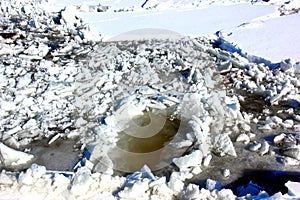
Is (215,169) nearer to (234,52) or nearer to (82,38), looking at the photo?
(234,52)

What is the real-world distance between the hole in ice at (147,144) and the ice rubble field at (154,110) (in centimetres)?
1

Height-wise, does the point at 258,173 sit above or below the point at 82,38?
below

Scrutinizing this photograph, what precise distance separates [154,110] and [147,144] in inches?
27.7

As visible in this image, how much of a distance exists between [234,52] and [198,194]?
13.1 ft

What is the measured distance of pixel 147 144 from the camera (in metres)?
4.46

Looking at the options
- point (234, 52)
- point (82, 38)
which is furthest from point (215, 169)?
point (82, 38)

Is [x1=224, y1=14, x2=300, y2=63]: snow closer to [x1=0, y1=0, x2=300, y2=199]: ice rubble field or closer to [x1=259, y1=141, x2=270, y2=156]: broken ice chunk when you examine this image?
[x1=0, y1=0, x2=300, y2=199]: ice rubble field

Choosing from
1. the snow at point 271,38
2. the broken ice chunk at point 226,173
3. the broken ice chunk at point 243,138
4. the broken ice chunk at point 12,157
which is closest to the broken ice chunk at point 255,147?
the broken ice chunk at point 243,138

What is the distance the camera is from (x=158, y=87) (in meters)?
5.50

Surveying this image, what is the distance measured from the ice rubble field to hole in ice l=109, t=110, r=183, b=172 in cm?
1

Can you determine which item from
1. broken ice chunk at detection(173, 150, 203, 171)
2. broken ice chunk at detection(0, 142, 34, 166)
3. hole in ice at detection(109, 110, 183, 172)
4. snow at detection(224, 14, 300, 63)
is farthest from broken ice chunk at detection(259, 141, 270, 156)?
broken ice chunk at detection(0, 142, 34, 166)

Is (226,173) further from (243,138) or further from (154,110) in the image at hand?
(154,110)

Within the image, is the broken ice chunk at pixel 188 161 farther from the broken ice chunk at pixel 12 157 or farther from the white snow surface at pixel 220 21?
the white snow surface at pixel 220 21

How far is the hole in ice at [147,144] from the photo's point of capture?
413 centimetres
